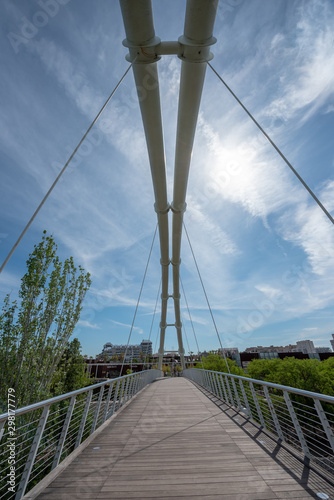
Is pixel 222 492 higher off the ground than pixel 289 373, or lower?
lower

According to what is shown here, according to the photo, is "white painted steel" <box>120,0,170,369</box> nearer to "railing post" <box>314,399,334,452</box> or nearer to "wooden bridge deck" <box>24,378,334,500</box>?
"railing post" <box>314,399,334,452</box>

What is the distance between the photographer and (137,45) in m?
4.42

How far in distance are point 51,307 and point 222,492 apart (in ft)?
24.8

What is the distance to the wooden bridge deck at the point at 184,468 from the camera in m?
2.36

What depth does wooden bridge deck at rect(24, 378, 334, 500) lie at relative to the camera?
2.36 metres

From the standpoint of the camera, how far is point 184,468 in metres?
2.85

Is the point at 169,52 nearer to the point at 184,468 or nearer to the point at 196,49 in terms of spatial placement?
the point at 196,49

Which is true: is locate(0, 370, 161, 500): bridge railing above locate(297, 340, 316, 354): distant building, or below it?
below

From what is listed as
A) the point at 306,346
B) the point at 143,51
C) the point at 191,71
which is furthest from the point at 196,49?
the point at 306,346

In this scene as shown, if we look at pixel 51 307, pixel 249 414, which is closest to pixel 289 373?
pixel 249 414

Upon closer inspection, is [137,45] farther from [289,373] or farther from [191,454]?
[289,373]

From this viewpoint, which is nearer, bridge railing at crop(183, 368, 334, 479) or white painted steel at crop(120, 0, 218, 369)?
bridge railing at crop(183, 368, 334, 479)

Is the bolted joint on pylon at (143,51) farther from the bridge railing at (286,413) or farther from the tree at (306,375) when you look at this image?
the tree at (306,375)

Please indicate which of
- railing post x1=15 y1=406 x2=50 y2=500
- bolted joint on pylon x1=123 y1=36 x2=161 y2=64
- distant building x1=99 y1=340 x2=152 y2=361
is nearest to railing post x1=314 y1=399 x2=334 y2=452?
railing post x1=15 y1=406 x2=50 y2=500
